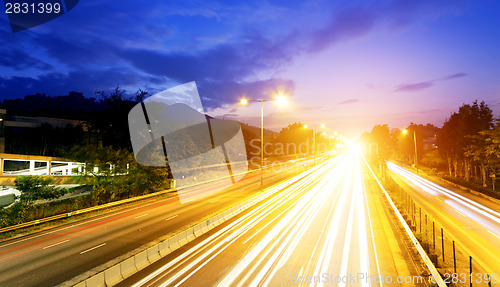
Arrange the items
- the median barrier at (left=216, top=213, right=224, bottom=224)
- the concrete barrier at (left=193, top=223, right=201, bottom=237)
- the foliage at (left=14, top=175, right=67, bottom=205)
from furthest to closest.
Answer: the foliage at (left=14, top=175, right=67, bottom=205), the median barrier at (left=216, top=213, right=224, bottom=224), the concrete barrier at (left=193, top=223, right=201, bottom=237)

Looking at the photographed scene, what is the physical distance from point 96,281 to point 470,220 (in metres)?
25.2

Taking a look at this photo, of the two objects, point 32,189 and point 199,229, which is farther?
point 32,189

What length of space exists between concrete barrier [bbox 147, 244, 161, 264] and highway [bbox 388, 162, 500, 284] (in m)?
15.2

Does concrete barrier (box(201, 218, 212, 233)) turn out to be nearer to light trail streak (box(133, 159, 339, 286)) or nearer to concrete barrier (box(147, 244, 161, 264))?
light trail streak (box(133, 159, 339, 286))

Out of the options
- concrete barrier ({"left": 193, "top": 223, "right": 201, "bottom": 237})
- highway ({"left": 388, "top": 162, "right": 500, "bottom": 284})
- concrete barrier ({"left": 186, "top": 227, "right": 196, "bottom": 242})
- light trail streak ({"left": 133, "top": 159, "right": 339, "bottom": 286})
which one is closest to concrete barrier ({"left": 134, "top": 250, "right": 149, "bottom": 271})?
light trail streak ({"left": 133, "top": 159, "right": 339, "bottom": 286})

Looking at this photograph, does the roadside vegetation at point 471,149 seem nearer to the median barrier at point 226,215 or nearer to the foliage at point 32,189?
the median barrier at point 226,215

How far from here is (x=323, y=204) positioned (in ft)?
84.1

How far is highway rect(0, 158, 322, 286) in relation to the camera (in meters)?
12.0

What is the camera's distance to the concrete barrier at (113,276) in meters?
10.2

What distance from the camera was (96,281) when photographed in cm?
979

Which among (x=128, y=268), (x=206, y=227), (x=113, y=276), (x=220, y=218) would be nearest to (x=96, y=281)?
(x=113, y=276)

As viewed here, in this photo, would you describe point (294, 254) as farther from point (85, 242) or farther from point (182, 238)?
point (85, 242)

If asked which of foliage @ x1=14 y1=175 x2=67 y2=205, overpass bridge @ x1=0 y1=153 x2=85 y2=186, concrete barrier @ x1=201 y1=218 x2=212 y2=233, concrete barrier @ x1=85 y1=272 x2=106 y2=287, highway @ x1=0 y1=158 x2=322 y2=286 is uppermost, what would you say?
overpass bridge @ x1=0 y1=153 x2=85 y2=186

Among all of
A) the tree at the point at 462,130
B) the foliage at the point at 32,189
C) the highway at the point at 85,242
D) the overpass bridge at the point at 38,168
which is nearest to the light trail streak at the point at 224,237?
the highway at the point at 85,242
